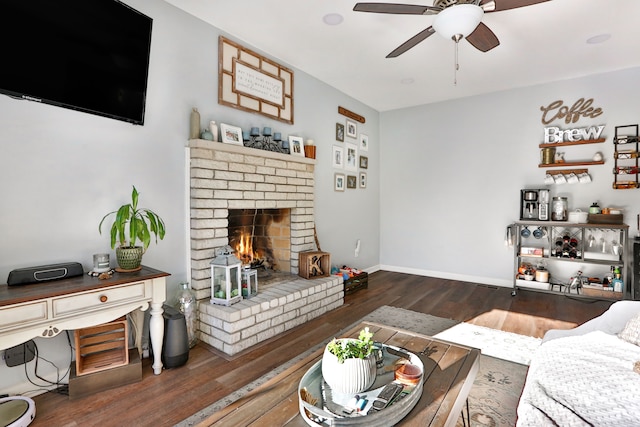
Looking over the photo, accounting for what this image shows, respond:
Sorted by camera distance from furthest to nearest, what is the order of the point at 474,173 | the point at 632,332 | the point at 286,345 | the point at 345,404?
the point at 474,173 < the point at 286,345 < the point at 632,332 < the point at 345,404

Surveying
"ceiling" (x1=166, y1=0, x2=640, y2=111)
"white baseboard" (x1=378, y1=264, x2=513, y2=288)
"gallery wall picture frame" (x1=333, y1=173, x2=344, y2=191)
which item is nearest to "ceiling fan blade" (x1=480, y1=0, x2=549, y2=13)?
"ceiling" (x1=166, y1=0, x2=640, y2=111)

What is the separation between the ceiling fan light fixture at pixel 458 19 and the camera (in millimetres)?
1946

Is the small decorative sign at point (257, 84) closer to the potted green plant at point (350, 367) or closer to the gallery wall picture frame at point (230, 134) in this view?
the gallery wall picture frame at point (230, 134)

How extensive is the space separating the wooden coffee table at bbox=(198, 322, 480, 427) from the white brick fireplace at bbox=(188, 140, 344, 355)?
3.71 feet

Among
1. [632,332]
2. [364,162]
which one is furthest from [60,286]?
[364,162]

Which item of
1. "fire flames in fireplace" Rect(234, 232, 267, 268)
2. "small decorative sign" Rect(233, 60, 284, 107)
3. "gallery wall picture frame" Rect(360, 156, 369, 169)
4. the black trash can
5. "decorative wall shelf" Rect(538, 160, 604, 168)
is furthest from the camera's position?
"gallery wall picture frame" Rect(360, 156, 369, 169)

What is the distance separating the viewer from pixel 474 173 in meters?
4.66

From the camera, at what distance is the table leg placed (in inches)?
82.4

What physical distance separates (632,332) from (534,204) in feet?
9.53

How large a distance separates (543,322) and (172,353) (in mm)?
3351

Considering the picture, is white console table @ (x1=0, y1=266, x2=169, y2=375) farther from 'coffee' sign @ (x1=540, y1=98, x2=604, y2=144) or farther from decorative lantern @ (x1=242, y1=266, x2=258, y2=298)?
'coffee' sign @ (x1=540, y1=98, x2=604, y2=144)

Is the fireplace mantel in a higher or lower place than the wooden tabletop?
higher

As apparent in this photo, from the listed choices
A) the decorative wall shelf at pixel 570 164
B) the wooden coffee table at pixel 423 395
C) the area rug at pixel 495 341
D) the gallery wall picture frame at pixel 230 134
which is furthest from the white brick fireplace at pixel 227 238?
the decorative wall shelf at pixel 570 164

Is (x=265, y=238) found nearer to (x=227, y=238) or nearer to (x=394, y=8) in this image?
(x=227, y=238)
